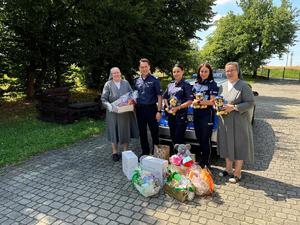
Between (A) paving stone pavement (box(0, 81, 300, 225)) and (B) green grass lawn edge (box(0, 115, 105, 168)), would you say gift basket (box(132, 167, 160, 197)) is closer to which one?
(A) paving stone pavement (box(0, 81, 300, 225))

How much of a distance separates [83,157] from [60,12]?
24.9ft

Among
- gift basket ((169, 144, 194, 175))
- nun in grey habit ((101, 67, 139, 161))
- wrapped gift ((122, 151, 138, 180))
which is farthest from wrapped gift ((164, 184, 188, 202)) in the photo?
nun in grey habit ((101, 67, 139, 161))

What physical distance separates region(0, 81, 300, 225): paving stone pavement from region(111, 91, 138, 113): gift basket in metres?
1.12

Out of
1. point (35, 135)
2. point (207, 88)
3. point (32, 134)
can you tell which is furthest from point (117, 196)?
point (32, 134)

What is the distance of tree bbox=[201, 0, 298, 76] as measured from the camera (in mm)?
33031

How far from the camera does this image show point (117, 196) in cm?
415

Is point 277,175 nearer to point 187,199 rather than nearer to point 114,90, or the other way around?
point 187,199

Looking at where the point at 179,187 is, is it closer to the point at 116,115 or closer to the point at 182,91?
the point at 182,91

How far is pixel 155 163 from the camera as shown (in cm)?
434

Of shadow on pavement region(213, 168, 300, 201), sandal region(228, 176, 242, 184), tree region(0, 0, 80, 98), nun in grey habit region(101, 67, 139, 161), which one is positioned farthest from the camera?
tree region(0, 0, 80, 98)

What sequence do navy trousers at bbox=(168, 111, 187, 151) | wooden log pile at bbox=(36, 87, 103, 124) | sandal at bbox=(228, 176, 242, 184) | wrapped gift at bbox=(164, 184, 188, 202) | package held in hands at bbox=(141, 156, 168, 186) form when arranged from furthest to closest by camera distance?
1. wooden log pile at bbox=(36, 87, 103, 124)
2. navy trousers at bbox=(168, 111, 187, 151)
3. sandal at bbox=(228, 176, 242, 184)
4. package held in hands at bbox=(141, 156, 168, 186)
5. wrapped gift at bbox=(164, 184, 188, 202)

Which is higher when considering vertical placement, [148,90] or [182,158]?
[148,90]

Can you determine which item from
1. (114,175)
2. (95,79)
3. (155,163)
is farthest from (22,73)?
(155,163)

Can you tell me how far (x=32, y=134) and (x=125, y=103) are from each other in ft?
11.5
